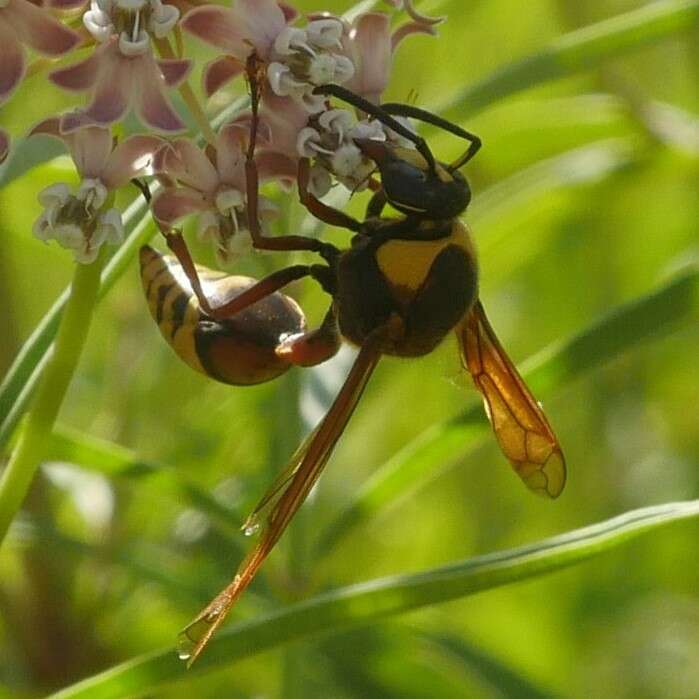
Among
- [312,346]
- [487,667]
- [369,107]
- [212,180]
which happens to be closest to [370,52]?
[369,107]

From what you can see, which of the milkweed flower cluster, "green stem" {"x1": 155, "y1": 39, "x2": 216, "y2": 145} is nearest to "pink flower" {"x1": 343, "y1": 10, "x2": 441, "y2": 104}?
the milkweed flower cluster

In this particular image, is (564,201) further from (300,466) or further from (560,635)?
(300,466)

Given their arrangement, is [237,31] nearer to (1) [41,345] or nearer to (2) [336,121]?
(2) [336,121]

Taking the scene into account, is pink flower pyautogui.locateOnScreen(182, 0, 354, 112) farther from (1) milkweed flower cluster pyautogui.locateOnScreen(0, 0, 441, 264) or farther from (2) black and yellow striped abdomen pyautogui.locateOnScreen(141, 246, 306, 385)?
(2) black and yellow striped abdomen pyautogui.locateOnScreen(141, 246, 306, 385)

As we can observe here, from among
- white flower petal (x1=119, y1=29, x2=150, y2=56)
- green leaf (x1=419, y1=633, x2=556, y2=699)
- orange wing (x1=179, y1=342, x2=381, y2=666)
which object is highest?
white flower petal (x1=119, y1=29, x2=150, y2=56)

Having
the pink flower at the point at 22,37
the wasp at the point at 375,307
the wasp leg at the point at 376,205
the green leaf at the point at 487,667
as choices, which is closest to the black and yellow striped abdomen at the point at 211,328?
the wasp at the point at 375,307

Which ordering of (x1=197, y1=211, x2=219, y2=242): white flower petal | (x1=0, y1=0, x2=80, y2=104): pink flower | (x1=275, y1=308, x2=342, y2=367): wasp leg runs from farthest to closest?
(x1=275, y1=308, x2=342, y2=367): wasp leg < (x1=197, y1=211, x2=219, y2=242): white flower petal < (x1=0, y1=0, x2=80, y2=104): pink flower
